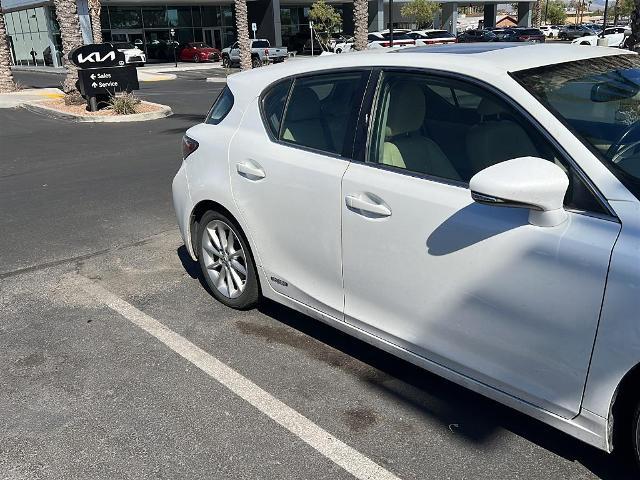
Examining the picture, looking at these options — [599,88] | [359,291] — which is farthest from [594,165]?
[359,291]

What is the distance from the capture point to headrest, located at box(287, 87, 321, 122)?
3498 mm

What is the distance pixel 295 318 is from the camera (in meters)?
4.19

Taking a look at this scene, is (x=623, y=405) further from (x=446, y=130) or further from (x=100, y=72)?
(x=100, y=72)

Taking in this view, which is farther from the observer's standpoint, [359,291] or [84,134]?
[84,134]

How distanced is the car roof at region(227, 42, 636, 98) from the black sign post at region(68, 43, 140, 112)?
1343 cm

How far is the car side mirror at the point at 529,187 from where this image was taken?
2.23m

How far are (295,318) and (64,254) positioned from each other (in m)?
2.61

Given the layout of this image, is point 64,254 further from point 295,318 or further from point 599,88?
point 599,88

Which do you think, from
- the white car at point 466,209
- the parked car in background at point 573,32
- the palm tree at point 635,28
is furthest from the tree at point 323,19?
the white car at point 466,209

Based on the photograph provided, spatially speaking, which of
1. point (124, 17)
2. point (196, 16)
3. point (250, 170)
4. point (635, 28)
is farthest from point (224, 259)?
point (196, 16)

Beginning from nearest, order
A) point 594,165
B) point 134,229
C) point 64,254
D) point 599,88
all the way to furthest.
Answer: point 594,165, point 599,88, point 64,254, point 134,229

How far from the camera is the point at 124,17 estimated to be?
149 ft

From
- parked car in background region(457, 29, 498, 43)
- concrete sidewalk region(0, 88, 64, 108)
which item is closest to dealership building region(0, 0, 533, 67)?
parked car in background region(457, 29, 498, 43)

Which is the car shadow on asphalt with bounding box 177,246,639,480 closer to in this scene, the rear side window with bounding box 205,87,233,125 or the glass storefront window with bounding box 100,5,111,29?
the rear side window with bounding box 205,87,233,125
